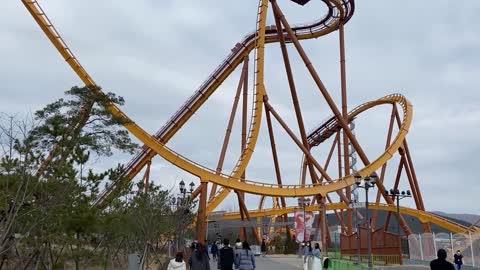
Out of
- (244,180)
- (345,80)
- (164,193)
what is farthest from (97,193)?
(345,80)

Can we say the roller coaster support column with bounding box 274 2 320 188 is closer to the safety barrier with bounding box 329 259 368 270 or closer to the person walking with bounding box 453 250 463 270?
the person walking with bounding box 453 250 463 270

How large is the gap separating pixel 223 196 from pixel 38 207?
2615 centimetres

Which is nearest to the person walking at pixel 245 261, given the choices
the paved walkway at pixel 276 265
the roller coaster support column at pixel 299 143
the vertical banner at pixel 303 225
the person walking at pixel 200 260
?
the person walking at pixel 200 260

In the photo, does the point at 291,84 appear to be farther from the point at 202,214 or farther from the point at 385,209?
the point at 385,209

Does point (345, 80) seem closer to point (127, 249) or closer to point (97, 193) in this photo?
point (127, 249)

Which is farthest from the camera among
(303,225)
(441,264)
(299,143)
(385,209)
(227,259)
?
(385,209)

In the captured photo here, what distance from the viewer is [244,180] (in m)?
30.8

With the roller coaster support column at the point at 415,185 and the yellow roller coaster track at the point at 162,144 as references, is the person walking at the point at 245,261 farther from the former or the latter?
the roller coaster support column at the point at 415,185

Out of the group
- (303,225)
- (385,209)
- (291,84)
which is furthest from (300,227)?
(385,209)

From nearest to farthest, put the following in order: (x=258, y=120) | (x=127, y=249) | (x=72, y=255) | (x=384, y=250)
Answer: (x=72, y=255)
(x=127, y=249)
(x=384, y=250)
(x=258, y=120)

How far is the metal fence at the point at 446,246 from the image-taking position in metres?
18.7

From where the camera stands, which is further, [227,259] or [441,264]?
[227,259]

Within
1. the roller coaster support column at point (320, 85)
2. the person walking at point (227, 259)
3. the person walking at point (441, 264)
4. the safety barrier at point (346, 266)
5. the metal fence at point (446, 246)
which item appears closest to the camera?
the person walking at point (441, 264)

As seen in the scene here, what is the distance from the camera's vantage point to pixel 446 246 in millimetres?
21188
